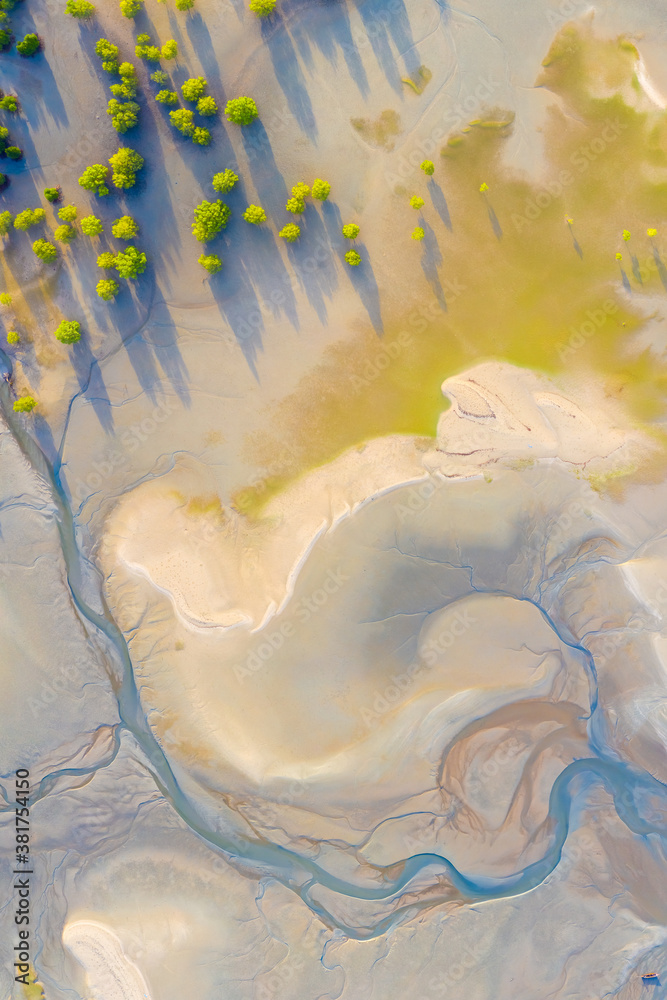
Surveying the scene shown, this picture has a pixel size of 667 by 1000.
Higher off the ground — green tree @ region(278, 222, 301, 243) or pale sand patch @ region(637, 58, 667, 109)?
pale sand patch @ region(637, 58, 667, 109)

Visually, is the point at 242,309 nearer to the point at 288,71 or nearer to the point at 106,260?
the point at 106,260

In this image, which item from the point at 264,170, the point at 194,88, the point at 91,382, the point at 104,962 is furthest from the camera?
the point at 91,382

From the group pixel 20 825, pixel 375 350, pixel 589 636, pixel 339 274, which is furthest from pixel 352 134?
pixel 20 825

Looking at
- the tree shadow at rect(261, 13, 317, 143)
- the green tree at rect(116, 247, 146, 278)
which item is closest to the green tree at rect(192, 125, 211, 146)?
the tree shadow at rect(261, 13, 317, 143)

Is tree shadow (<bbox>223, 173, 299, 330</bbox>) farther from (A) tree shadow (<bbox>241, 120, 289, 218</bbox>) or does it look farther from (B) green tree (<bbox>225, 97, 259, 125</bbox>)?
A: (B) green tree (<bbox>225, 97, 259, 125</bbox>)

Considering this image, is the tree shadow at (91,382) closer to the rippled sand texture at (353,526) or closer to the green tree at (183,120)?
the rippled sand texture at (353,526)

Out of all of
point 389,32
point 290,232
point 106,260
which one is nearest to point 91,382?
point 106,260
